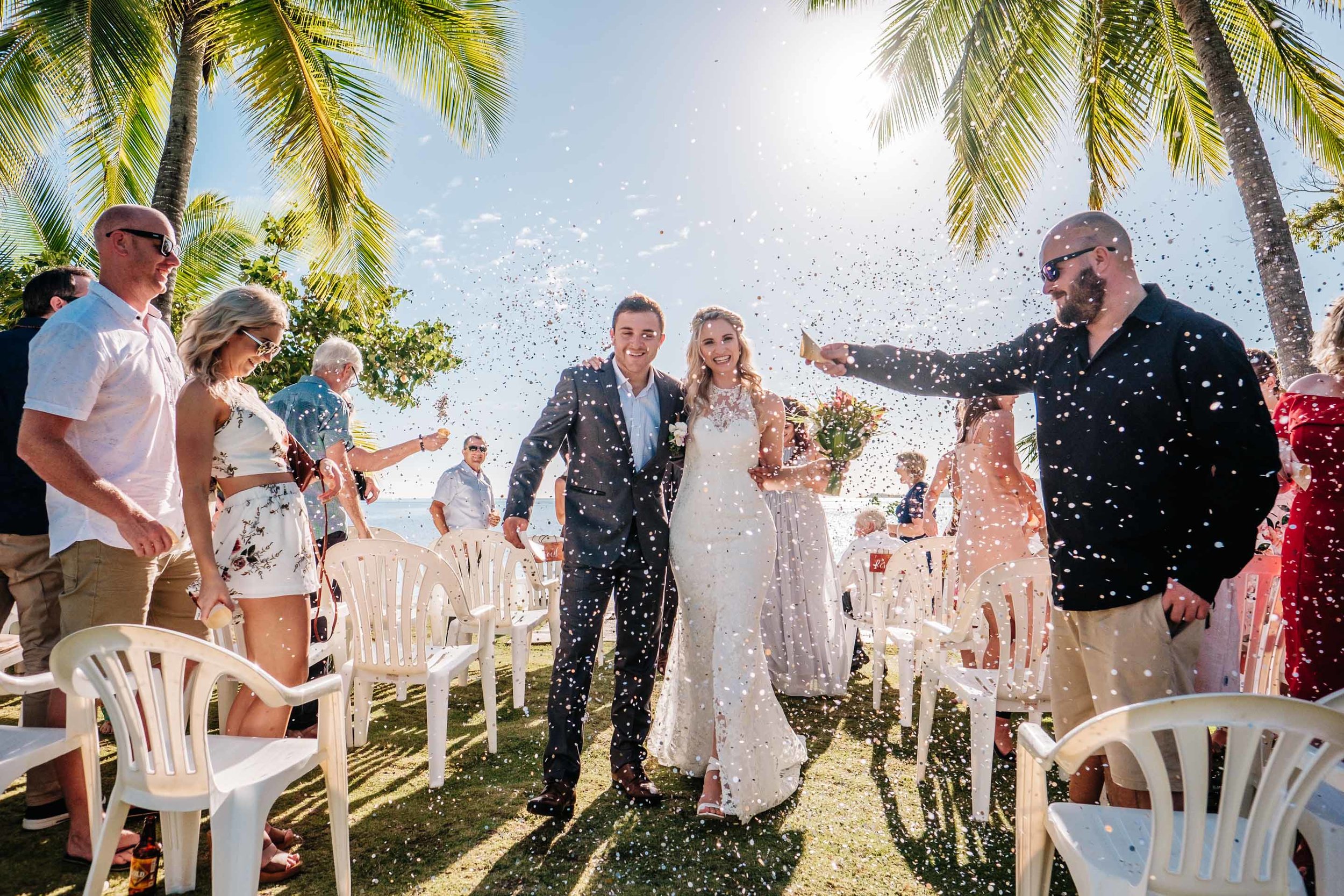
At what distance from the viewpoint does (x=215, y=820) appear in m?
2.12

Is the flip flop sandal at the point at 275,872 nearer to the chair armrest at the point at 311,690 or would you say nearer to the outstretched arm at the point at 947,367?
the chair armrest at the point at 311,690

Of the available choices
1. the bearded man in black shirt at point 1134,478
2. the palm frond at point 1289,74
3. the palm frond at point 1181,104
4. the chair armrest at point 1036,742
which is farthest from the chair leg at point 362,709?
the palm frond at point 1289,74

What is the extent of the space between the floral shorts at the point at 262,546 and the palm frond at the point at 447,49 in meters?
8.23

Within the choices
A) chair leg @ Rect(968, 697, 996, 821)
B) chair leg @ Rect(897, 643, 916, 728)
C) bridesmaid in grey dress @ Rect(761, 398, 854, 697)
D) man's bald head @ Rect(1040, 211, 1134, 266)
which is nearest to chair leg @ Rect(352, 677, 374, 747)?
bridesmaid in grey dress @ Rect(761, 398, 854, 697)

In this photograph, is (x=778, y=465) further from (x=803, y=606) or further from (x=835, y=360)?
(x=803, y=606)

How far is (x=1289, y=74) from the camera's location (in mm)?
8320

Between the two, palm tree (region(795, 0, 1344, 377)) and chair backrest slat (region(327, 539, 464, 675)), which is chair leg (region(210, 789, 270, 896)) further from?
palm tree (region(795, 0, 1344, 377))

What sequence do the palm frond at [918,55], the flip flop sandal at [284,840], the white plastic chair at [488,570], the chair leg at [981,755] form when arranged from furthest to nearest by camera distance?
the palm frond at [918,55]
the white plastic chair at [488,570]
the chair leg at [981,755]
the flip flop sandal at [284,840]

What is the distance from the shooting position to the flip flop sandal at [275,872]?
288 cm

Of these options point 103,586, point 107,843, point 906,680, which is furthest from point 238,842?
point 906,680

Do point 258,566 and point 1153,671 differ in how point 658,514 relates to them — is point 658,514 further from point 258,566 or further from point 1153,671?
point 1153,671

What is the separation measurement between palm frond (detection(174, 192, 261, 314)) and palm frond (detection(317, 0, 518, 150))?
989 cm

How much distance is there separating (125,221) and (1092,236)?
394 cm

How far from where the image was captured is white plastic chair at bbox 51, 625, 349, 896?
2.07 metres
